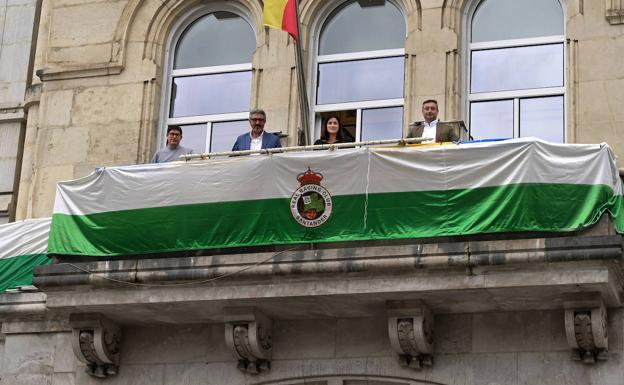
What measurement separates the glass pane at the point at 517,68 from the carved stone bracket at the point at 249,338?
15.0 feet

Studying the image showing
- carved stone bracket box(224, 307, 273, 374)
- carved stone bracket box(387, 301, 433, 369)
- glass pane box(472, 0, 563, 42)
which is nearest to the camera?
carved stone bracket box(387, 301, 433, 369)

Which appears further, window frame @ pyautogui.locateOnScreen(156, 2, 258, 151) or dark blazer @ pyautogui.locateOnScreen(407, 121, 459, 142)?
window frame @ pyautogui.locateOnScreen(156, 2, 258, 151)

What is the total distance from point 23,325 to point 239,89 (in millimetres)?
4648

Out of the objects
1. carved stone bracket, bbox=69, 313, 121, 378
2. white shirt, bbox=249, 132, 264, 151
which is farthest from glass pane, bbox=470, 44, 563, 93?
carved stone bracket, bbox=69, 313, 121, 378

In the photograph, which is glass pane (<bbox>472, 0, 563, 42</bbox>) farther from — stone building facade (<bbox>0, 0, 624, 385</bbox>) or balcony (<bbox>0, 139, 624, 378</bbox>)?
balcony (<bbox>0, 139, 624, 378</bbox>)

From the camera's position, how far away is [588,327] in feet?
54.5

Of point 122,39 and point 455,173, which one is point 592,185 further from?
point 122,39

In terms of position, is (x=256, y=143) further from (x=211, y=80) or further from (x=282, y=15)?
(x=211, y=80)

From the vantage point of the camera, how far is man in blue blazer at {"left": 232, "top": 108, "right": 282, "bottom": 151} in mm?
18938

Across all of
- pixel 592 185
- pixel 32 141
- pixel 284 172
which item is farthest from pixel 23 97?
pixel 592 185

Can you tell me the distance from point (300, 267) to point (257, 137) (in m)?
2.60

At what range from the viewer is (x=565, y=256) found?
16.1 metres

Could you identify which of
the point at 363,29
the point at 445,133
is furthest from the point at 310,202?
the point at 363,29

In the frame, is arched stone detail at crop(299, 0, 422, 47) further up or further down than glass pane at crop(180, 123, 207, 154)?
further up
